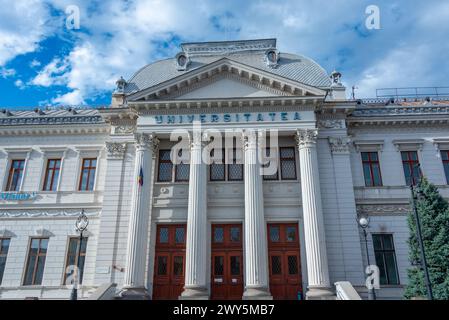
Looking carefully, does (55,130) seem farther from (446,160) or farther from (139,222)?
(446,160)

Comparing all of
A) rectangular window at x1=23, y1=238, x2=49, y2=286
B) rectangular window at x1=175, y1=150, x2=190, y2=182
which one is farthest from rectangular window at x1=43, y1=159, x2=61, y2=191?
rectangular window at x1=175, y1=150, x2=190, y2=182

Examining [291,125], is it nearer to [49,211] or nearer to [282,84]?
[282,84]

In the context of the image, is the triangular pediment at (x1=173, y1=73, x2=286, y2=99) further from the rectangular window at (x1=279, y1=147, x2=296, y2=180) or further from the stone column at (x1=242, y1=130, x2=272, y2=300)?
the rectangular window at (x1=279, y1=147, x2=296, y2=180)

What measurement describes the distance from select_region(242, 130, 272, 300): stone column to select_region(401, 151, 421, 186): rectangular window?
9.20 meters

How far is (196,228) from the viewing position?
19656 millimetres

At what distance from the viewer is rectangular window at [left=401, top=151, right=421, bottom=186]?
73.3 feet

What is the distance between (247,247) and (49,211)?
1242cm

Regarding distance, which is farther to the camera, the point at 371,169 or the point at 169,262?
the point at 371,169

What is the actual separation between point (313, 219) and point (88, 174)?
14.1 metres

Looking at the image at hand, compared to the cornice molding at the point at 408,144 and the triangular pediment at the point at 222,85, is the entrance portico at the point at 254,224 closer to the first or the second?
the triangular pediment at the point at 222,85

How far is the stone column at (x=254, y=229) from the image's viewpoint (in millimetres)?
18564

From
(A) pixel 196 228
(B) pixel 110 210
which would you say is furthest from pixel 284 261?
(B) pixel 110 210

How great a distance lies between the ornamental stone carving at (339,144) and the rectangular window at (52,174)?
17.2 meters
